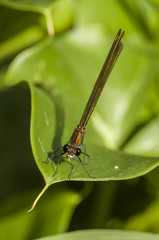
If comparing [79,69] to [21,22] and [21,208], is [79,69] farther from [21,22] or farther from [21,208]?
[21,208]

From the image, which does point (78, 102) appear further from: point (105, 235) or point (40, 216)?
point (105, 235)

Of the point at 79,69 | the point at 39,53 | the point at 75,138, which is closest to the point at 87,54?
the point at 79,69

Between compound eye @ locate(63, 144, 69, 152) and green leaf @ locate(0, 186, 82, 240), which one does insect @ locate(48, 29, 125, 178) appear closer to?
compound eye @ locate(63, 144, 69, 152)

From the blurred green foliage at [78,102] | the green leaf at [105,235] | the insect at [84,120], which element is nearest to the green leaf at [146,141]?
the blurred green foliage at [78,102]

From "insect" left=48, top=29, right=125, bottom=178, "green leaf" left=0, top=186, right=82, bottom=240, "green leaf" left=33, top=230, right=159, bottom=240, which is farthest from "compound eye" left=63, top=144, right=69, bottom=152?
"green leaf" left=33, top=230, right=159, bottom=240

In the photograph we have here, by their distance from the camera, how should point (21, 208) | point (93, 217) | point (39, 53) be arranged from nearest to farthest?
point (21, 208), point (93, 217), point (39, 53)

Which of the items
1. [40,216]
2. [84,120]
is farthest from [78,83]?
[40,216]

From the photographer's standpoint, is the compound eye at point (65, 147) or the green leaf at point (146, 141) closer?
the compound eye at point (65, 147)

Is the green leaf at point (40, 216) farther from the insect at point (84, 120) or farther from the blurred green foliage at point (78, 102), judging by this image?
the insect at point (84, 120)

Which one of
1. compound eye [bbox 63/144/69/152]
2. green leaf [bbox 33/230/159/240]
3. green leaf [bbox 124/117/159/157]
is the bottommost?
green leaf [bbox 33/230/159/240]
